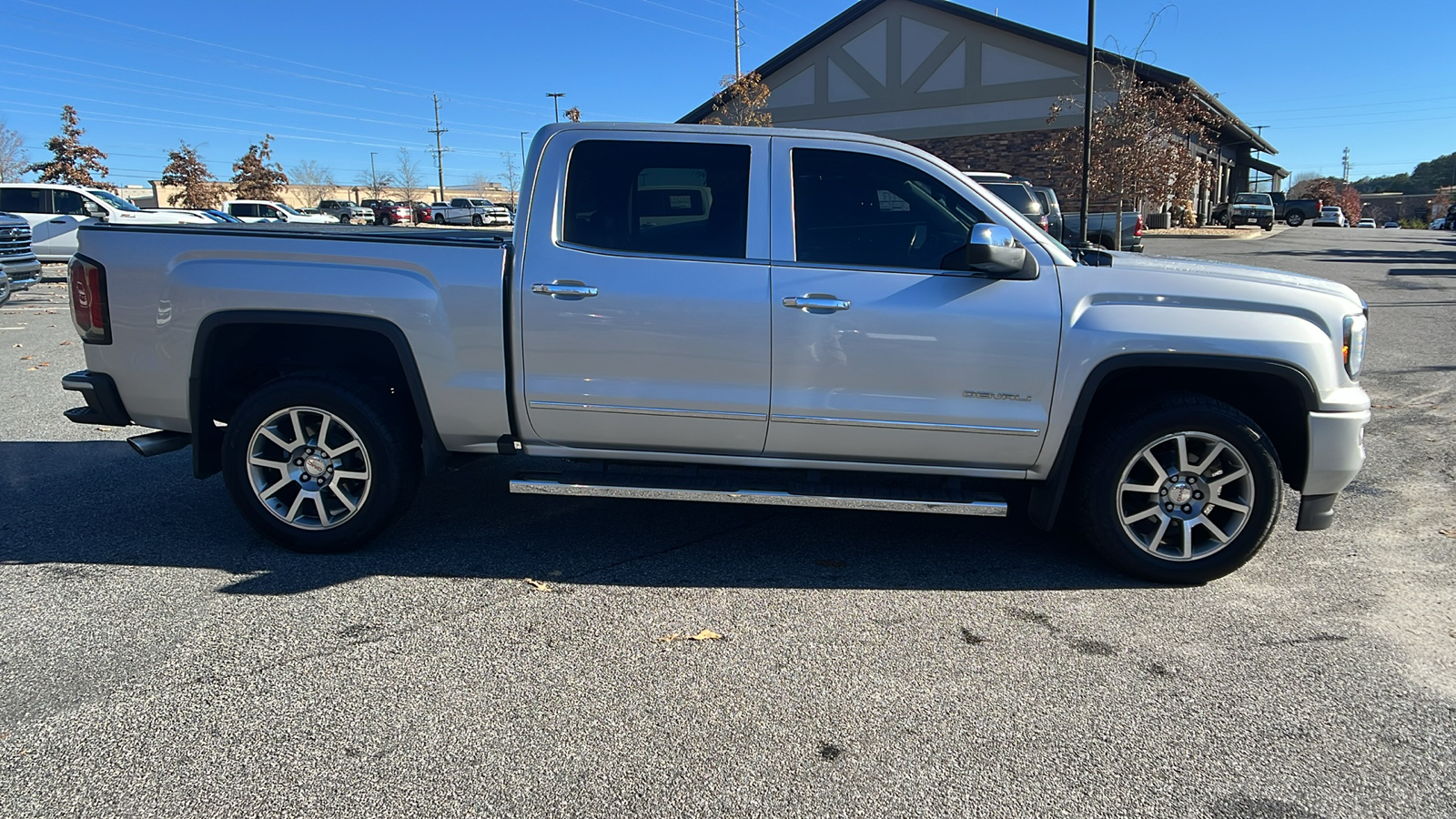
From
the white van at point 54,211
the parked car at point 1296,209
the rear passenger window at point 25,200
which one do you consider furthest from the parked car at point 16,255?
the parked car at point 1296,209

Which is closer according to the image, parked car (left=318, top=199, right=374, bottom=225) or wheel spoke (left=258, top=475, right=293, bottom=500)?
wheel spoke (left=258, top=475, right=293, bottom=500)

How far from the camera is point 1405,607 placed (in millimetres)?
3990

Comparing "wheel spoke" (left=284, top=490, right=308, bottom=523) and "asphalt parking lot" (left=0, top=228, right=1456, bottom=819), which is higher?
"wheel spoke" (left=284, top=490, right=308, bottom=523)

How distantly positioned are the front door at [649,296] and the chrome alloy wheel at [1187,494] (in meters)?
1.73

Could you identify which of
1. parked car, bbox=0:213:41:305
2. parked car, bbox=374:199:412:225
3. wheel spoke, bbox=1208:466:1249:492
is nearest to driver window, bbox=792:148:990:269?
wheel spoke, bbox=1208:466:1249:492

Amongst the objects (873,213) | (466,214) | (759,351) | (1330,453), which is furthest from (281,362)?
(466,214)

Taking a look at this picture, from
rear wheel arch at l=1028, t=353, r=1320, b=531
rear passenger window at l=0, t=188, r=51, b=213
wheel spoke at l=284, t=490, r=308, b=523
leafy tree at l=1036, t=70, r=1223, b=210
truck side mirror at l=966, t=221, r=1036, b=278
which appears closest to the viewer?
truck side mirror at l=966, t=221, r=1036, b=278

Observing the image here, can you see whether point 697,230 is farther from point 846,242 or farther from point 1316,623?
point 1316,623

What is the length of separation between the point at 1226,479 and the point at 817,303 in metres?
1.99

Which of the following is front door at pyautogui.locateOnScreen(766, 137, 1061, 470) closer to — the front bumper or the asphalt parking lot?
the asphalt parking lot

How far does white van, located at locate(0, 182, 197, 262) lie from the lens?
1898cm

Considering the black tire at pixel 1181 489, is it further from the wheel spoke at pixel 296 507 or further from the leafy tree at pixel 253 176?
the leafy tree at pixel 253 176

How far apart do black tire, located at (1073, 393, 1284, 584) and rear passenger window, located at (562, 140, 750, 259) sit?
1.93 meters

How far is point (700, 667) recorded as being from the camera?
3404 millimetres
